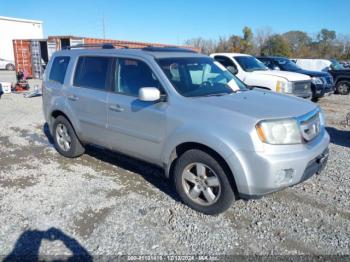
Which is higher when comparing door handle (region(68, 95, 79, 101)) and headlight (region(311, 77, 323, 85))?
door handle (region(68, 95, 79, 101))

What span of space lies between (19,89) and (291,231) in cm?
1441

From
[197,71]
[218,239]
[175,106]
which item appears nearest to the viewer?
[218,239]

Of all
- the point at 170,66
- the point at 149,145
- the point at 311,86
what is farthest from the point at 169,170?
the point at 311,86

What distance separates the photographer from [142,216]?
3.62 m

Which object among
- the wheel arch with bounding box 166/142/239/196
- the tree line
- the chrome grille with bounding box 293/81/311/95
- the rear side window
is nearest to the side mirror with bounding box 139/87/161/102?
the wheel arch with bounding box 166/142/239/196

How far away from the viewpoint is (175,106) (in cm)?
365

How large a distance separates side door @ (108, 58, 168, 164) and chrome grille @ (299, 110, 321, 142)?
1523mm

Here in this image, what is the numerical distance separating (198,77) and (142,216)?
1903 millimetres

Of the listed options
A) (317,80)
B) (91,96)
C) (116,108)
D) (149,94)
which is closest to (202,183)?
(149,94)

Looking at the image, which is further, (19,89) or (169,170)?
(19,89)

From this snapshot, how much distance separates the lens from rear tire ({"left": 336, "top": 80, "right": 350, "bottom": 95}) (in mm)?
14625

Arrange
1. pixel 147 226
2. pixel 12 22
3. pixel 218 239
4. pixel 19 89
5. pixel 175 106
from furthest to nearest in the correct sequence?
pixel 12 22, pixel 19 89, pixel 175 106, pixel 147 226, pixel 218 239

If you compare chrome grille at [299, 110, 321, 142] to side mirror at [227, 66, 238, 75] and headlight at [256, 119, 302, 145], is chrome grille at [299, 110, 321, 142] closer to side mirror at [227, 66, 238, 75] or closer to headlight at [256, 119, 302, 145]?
headlight at [256, 119, 302, 145]

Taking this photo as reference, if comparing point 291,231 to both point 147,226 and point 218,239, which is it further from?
point 147,226
